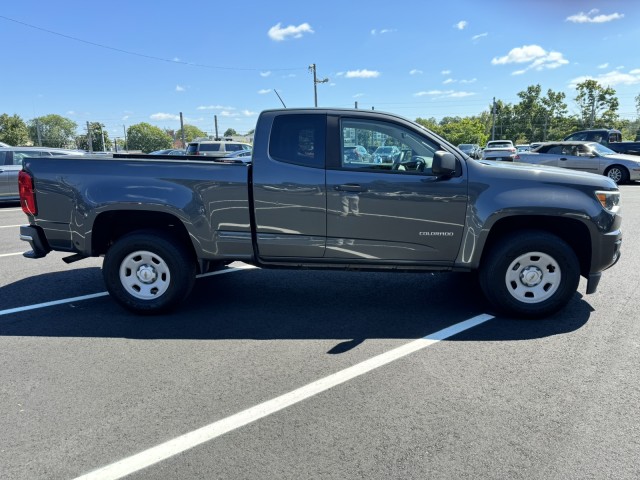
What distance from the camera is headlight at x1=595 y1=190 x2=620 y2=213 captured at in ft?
14.3

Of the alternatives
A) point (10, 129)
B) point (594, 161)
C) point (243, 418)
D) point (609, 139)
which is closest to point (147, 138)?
point (10, 129)

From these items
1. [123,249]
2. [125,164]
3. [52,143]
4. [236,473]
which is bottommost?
[236,473]

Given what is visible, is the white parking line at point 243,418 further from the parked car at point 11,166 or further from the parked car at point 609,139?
the parked car at point 609,139

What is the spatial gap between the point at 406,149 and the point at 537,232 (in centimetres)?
145

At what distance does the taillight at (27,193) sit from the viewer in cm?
460

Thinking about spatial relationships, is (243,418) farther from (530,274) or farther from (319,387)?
(530,274)

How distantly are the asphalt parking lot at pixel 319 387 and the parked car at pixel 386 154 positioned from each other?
1.50m

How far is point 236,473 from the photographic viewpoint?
7.88ft

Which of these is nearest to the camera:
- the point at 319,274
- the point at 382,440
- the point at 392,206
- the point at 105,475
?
the point at 105,475

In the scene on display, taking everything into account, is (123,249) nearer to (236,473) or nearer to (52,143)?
(236,473)

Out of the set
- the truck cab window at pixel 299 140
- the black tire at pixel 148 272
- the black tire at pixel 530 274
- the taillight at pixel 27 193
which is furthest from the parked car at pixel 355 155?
the taillight at pixel 27 193

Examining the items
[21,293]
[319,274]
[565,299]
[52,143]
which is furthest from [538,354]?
[52,143]

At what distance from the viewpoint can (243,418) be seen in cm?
289

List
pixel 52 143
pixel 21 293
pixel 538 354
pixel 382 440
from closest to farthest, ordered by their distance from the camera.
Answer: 1. pixel 382 440
2. pixel 538 354
3. pixel 21 293
4. pixel 52 143
